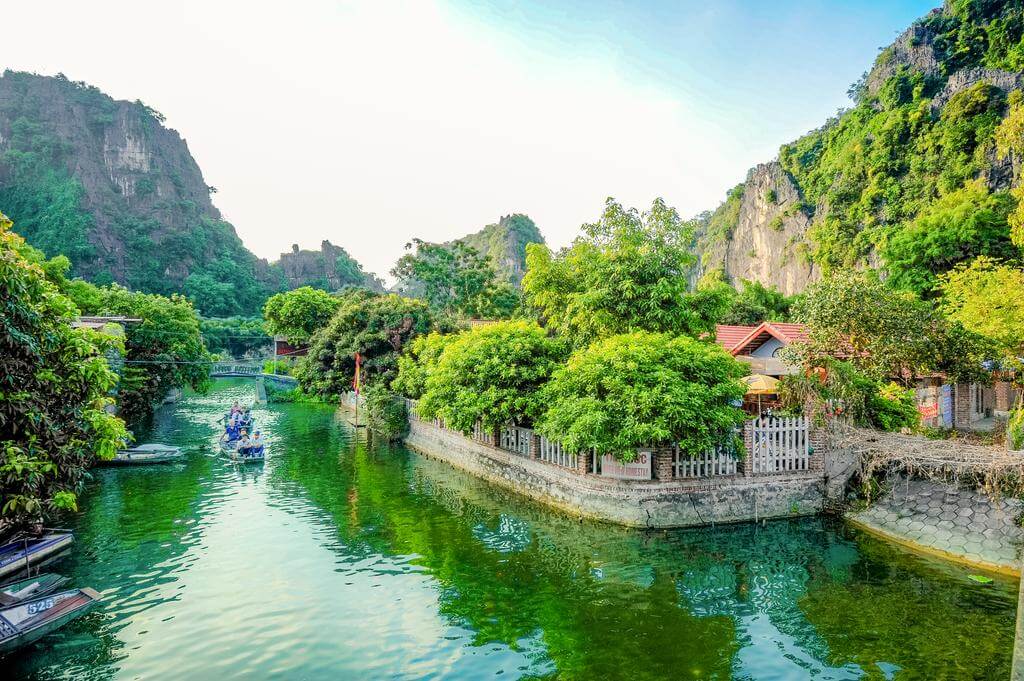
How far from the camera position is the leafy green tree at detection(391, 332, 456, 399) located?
70.0ft

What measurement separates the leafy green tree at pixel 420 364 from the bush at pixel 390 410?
1.89 feet

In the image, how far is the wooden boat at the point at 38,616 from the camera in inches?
309

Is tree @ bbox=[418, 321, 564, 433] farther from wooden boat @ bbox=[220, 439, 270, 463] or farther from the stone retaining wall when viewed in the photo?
wooden boat @ bbox=[220, 439, 270, 463]

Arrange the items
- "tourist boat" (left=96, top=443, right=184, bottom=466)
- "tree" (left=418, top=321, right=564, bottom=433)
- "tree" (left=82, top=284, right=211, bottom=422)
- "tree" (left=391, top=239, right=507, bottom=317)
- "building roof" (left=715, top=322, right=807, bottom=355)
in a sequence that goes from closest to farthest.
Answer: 1. "tree" (left=418, top=321, right=564, bottom=433)
2. "tourist boat" (left=96, top=443, right=184, bottom=466)
3. "building roof" (left=715, top=322, right=807, bottom=355)
4. "tree" (left=82, top=284, right=211, bottom=422)
5. "tree" (left=391, top=239, right=507, bottom=317)

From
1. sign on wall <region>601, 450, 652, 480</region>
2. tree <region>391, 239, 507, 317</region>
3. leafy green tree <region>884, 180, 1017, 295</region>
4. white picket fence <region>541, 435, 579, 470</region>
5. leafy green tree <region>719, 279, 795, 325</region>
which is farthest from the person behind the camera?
leafy green tree <region>719, 279, 795, 325</region>

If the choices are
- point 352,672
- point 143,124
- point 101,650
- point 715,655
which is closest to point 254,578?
point 101,650

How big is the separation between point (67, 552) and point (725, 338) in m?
25.6

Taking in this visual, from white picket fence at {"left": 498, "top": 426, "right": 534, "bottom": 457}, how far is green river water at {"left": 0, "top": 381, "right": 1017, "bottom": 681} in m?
1.57

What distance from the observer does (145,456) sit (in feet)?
64.6

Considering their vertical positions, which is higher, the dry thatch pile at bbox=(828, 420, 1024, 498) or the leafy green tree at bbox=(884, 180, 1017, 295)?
the leafy green tree at bbox=(884, 180, 1017, 295)

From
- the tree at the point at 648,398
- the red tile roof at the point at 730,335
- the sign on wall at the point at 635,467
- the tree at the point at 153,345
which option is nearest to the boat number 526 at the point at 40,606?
the tree at the point at 648,398

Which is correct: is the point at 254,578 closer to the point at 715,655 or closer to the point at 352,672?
the point at 352,672

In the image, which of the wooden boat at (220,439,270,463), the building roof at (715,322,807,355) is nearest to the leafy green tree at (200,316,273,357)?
the wooden boat at (220,439,270,463)

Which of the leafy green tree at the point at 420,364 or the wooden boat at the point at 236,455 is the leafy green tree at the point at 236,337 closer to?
the wooden boat at the point at 236,455
